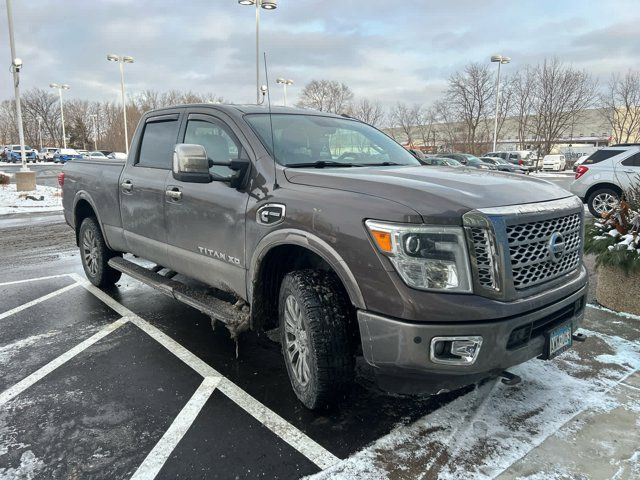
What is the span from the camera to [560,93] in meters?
48.3

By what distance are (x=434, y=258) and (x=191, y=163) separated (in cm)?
183

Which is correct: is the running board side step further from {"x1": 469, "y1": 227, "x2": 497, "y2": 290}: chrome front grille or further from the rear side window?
the rear side window

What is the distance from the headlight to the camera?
2.46 m

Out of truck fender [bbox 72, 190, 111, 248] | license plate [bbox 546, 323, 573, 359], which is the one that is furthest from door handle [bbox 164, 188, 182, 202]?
license plate [bbox 546, 323, 573, 359]

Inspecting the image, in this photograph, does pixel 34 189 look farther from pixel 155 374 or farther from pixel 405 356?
pixel 405 356

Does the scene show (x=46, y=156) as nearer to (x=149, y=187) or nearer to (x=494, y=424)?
(x=149, y=187)

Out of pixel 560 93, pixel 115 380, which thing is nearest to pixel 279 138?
pixel 115 380

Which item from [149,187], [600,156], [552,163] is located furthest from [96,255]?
[552,163]

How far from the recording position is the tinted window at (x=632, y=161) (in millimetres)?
10773

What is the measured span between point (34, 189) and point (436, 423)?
19.8 meters

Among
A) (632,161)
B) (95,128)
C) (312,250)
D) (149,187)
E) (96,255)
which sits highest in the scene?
Answer: (95,128)

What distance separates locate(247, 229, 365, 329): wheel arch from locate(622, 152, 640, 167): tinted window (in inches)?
408

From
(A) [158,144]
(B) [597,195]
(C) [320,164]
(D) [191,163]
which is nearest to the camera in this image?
(D) [191,163]

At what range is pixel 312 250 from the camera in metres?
2.86
